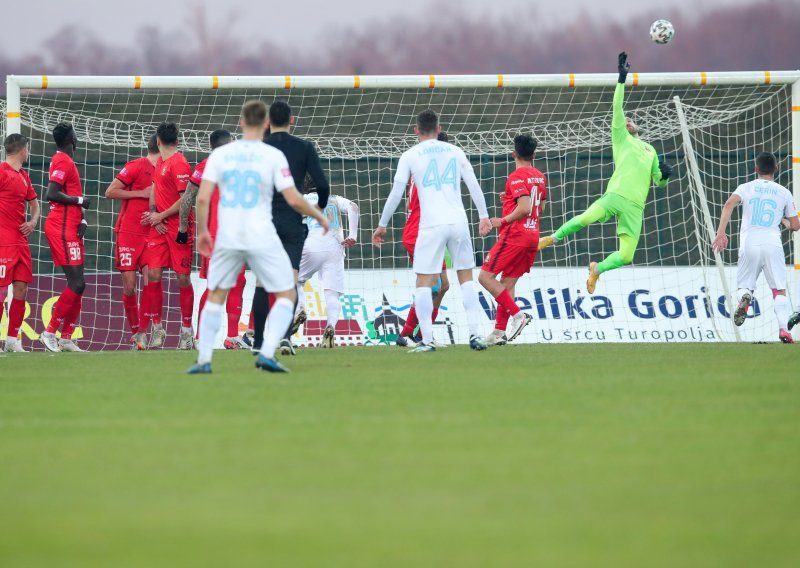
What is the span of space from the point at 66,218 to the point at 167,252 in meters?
1.10

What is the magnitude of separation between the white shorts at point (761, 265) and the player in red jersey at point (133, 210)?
651 centimetres

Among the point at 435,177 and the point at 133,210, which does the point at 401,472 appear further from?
the point at 133,210

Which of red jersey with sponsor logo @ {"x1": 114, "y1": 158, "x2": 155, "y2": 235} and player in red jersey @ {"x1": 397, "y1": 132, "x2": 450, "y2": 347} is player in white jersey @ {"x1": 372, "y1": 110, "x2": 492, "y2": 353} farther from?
red jersey with sponsor logo @ {"x1": 114, "y1": 158, "x2": 155, "y2": 235}

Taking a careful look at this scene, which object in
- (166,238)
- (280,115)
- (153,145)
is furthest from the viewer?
(153,145)

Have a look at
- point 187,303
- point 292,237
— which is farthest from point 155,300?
point 292,237

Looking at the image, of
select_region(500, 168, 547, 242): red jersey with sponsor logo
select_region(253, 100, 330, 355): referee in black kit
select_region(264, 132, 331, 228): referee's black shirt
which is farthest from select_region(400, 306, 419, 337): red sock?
select_region(264, 132, 331, 228): referee's black shirt

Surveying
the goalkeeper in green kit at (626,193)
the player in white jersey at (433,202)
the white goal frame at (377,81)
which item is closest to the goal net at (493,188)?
the white goal frame at (377,81)

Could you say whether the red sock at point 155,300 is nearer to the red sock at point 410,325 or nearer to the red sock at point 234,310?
the red sock at point 234,310

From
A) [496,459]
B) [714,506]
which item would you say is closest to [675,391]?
[496,459]

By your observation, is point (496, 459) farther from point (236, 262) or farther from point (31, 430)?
point (236, 262)

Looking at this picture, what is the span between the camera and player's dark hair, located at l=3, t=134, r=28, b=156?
1266 centimetres

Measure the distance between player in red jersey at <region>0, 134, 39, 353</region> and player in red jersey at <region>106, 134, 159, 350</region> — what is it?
3.02 ft

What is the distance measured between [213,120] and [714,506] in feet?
59.1

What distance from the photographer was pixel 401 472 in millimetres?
4559
